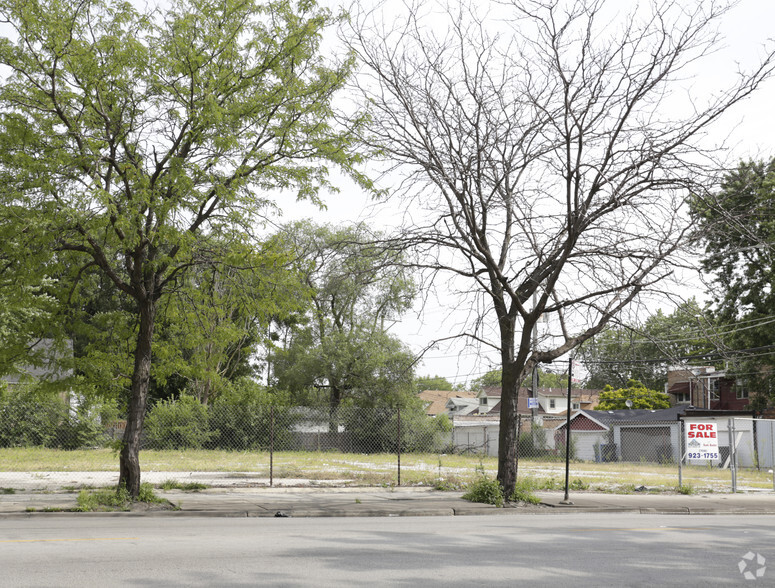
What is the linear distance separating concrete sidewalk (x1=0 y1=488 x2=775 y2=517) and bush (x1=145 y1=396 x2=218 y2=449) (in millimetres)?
20993

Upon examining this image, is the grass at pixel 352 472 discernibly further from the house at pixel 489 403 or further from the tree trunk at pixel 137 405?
the house at pixel 489 403

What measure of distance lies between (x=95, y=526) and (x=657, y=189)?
1180 cm

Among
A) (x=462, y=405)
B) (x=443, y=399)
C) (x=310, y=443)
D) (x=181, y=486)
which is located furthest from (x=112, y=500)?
(x=443, y=399)

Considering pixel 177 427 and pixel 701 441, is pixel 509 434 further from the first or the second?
pixel 177 427

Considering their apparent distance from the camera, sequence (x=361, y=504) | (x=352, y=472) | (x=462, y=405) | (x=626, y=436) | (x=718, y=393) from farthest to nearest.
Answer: (x=462, y=405) < (x=718, y=393) < (x=626, y=436) < (x=352, y=472) < (x=361, y=504)

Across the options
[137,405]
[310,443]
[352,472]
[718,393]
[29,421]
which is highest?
[718,393]

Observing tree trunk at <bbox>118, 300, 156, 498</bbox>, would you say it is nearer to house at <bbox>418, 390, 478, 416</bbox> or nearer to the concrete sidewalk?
the concrete sidewalk

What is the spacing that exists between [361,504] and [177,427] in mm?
24815

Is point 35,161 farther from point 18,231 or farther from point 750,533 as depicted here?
point 750,533

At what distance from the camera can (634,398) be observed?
209 feet

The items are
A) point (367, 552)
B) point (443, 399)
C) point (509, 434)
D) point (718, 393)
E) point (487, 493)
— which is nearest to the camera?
point (367, 552)

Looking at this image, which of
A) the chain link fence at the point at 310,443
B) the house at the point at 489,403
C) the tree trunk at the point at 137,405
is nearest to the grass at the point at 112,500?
the tree trunk at the point at 137,405

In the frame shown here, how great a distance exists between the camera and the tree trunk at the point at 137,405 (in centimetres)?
1325

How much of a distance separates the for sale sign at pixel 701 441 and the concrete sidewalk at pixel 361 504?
6.77 feet
